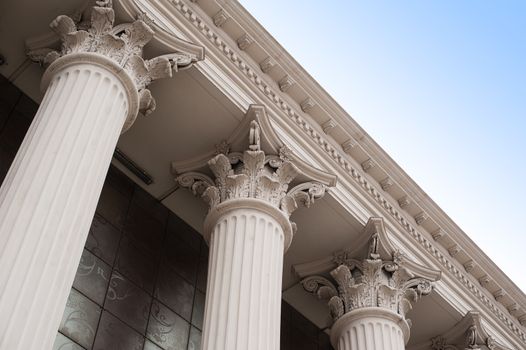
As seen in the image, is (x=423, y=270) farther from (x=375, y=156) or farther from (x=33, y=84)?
(x=33, y=84)

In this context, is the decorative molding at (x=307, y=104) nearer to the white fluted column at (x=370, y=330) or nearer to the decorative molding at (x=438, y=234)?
the white fluted column at (x=370, y=330)

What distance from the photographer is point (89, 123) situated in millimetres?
9742

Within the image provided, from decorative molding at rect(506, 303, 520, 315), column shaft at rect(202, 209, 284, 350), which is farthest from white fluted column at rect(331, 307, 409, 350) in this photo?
decorative molding at rect(506, 303, 520, 315)

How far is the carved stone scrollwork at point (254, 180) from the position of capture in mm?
12320

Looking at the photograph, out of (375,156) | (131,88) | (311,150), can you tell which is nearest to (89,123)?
(131,88)

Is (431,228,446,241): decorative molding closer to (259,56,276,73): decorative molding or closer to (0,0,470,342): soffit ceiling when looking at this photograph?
(0,0,470,342): soffit ceiling

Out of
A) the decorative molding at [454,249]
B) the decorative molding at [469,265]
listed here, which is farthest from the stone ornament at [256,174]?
the decorative molding at [469,265]

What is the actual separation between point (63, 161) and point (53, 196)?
58 centimetres

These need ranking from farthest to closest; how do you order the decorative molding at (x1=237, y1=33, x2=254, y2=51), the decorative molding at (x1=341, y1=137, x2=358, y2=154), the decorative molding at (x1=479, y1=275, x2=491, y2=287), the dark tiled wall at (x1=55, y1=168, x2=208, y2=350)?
the decorative molding at (x1=479, y1=275, x2=491, y2=287), the decorative molding at (x1=341, y1=137, x2=358, y2=154), the decorative molding at (x1=237, y1=33, x2=254, y2=51), the dark tiled wall at (x1=55, y1=168, x2=208, y2=350)

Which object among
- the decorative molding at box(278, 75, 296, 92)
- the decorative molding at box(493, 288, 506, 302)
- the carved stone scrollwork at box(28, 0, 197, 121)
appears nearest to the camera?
the carved stone scrollwork at box(28, 0, 197, 121)

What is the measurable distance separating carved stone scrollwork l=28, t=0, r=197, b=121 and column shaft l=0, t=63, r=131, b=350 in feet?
1.59

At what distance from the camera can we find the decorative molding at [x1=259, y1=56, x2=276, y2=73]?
14047 mm

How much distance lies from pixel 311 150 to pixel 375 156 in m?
1.92

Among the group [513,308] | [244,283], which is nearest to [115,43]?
[244,283]
